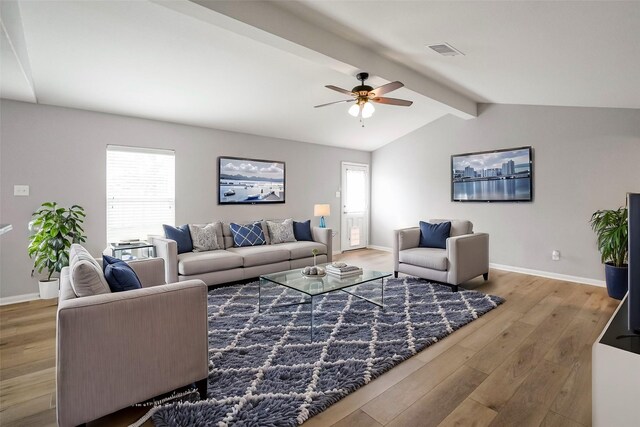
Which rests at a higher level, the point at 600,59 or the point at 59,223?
the point at 600,59

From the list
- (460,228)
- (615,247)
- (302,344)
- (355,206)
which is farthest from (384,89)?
(355,206)

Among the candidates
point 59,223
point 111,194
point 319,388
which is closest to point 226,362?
point 319,388

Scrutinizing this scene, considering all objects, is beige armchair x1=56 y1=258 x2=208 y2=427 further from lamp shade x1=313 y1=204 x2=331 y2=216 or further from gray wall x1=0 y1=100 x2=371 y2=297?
lamp shade x1=313 y1=204 x2=331 y2=216

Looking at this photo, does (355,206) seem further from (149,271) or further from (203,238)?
(149,271)

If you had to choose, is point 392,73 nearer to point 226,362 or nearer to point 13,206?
point 226,362

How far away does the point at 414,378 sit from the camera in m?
2.22

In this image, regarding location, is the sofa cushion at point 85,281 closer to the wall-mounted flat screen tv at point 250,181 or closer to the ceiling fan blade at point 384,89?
the ceiling fan blade at point 384,89

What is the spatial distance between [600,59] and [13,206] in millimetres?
6164

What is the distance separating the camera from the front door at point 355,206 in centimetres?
716

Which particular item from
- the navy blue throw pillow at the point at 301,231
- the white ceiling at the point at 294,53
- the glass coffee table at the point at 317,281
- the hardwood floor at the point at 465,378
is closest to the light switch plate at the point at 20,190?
the white ceiling at the point at 294,53

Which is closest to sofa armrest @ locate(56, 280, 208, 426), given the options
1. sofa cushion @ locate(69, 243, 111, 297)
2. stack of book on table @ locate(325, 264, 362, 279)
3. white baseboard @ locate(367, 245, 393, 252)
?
sofa cushion @ locate(69, 243, 111, 297)

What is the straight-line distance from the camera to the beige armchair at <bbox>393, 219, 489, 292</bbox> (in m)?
4.05

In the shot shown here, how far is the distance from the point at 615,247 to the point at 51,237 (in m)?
6.39

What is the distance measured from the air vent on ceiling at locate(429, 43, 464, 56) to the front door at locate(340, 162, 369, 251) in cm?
389
